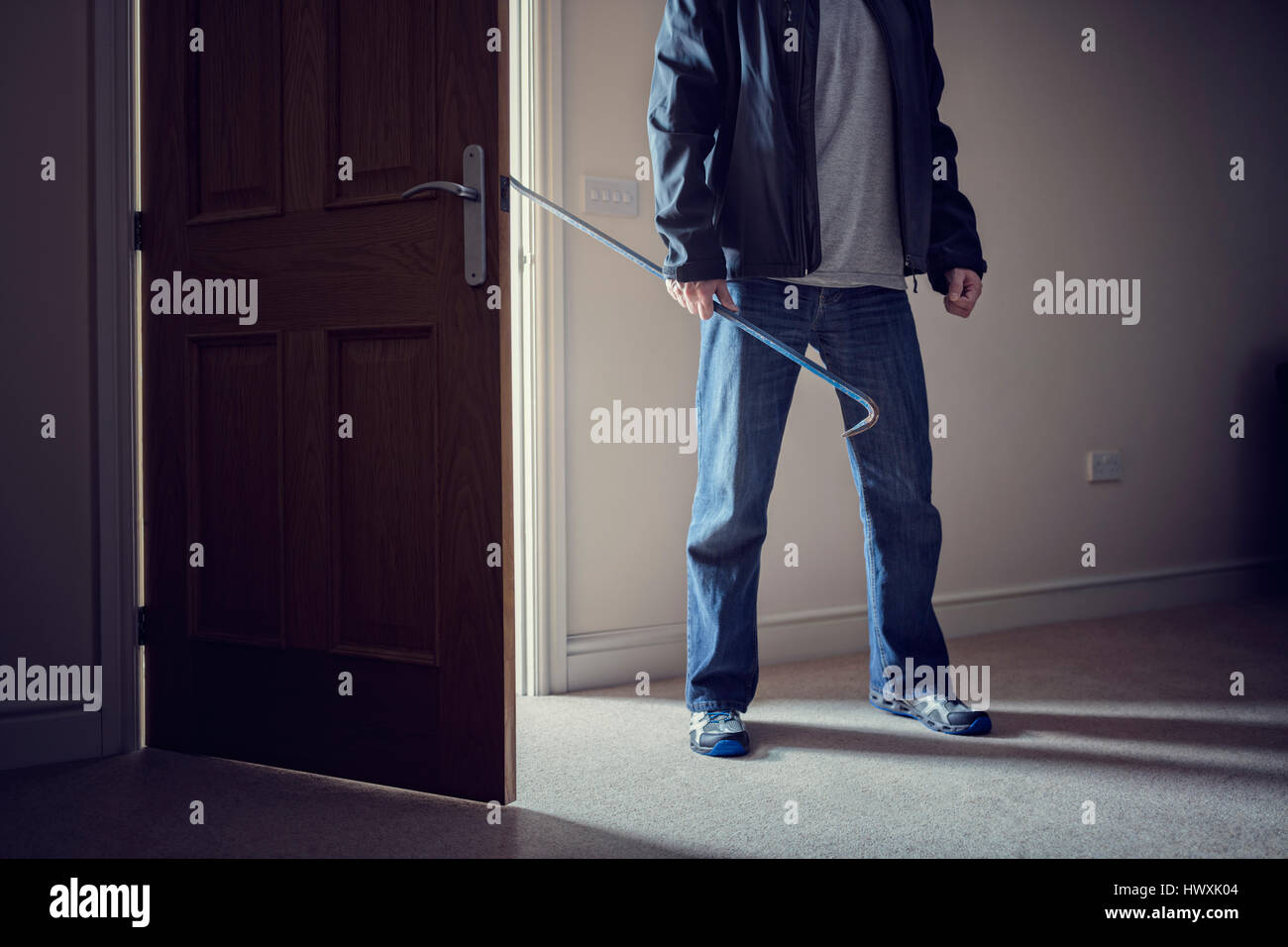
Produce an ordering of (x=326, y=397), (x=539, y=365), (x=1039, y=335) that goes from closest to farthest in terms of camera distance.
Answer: (x=326, y=397), (x=539, y=365), (x=1039, y=335)

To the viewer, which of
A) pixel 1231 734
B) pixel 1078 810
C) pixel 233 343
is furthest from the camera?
pixel 1231 734

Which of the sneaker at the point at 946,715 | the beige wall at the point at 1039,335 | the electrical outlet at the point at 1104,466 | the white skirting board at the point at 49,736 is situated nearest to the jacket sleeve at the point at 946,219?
the beige wall at the point at 1039,335

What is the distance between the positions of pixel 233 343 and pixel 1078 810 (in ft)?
5.10

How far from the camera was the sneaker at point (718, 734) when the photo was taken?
1.68m

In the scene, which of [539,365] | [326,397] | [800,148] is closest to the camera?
[326,397]

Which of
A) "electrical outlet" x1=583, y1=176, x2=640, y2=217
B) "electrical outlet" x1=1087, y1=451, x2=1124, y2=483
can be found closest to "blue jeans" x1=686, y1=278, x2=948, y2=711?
"electrical outlet" x1=583, y1=176, x2=640, y2=217

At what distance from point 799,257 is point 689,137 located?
275 millimetres

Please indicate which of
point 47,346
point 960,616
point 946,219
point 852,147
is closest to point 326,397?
point 47,346

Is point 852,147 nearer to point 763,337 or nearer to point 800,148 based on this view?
point 800,148

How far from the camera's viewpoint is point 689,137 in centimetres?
161

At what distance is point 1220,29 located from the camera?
3316 millimetres

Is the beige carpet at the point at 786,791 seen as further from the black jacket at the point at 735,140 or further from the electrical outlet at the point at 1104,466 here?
the electrical outlet at the point at 1104,466
